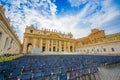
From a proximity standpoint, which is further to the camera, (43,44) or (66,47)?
(66,47)

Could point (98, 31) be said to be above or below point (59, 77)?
above

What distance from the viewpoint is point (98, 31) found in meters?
43.3

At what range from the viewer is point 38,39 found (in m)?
45.2

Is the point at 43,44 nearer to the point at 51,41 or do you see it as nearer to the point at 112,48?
the point at 51,41

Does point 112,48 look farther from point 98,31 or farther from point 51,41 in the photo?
point 51,41

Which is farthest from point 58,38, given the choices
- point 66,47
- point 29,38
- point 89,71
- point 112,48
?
point 89,71

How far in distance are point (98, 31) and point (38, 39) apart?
113 ft

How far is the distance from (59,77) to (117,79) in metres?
3.53

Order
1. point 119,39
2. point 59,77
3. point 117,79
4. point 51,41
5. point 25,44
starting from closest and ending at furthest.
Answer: point 59,77, point 117,79, point 119,39, point 25,44, point 51,41

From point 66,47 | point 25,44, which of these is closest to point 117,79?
point 25,44

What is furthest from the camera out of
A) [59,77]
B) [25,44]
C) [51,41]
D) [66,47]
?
[66,47]

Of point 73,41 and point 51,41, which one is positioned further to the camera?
point 73,41

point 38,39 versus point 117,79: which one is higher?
point 38,39

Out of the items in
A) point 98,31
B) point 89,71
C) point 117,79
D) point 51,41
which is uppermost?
point 98,31
